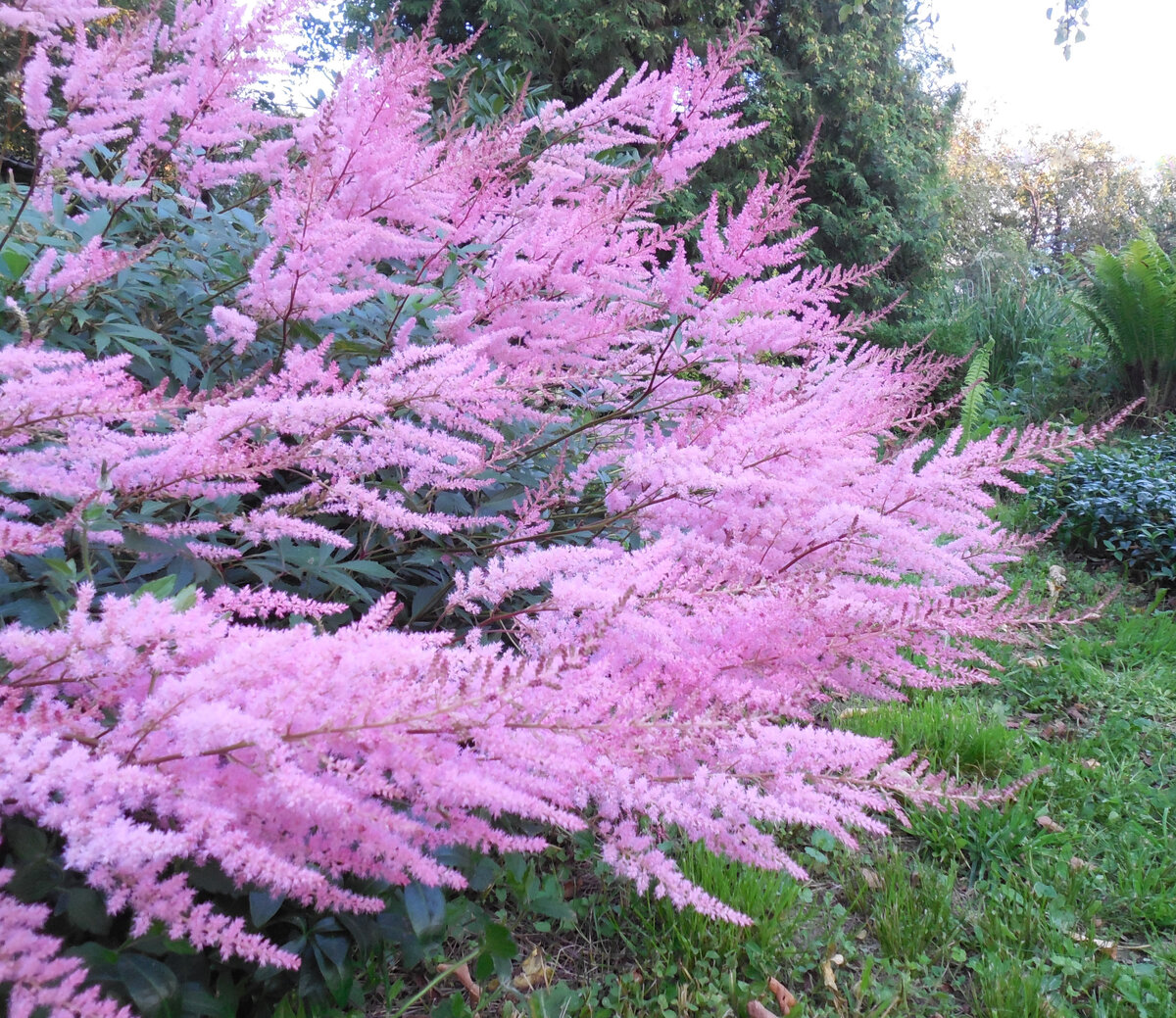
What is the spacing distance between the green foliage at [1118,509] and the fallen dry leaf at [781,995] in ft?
14.7

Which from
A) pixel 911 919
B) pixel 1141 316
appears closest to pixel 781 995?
pixel 911 919

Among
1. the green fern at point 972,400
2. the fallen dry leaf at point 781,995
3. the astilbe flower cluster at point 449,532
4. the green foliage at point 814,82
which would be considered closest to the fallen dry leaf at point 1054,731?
the astilbe flower cluster at point 449,532

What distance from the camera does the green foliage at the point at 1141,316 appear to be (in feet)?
28.1

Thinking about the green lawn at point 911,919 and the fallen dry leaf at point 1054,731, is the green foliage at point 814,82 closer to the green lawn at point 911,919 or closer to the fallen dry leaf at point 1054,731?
the fallen dry leaf at point 1054,731

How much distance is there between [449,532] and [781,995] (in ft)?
4.63

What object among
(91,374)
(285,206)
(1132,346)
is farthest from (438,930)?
(1132,346)

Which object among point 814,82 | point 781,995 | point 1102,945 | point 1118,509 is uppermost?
point 814,82

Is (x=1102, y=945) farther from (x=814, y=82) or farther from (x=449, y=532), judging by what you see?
(x=814, y=82)

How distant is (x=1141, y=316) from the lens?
28.5 ft

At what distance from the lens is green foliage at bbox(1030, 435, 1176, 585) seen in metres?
5.31

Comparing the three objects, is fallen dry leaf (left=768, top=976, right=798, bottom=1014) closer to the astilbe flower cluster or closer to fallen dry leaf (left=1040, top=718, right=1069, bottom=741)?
the astilbe flower cluster

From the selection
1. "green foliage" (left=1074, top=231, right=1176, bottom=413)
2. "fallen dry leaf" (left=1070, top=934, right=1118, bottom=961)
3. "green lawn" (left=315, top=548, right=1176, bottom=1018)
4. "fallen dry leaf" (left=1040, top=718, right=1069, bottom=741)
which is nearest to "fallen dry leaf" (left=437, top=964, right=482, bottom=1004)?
"green lawn" (left=315, top=548, right=1176, bottom=1018)

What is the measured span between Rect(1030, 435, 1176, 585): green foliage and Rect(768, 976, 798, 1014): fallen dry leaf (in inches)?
176

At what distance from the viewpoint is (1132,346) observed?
875 centimetres
